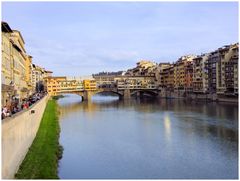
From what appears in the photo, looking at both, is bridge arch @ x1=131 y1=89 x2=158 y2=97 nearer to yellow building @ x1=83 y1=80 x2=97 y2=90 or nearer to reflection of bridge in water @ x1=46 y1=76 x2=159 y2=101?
reflection of bridge in water @ x1=46 y1=76 x2=159 y2=101

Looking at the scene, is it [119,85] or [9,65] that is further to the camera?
[119,85]

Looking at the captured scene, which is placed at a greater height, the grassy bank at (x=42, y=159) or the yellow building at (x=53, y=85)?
the yellow building at (x=53, y=85)

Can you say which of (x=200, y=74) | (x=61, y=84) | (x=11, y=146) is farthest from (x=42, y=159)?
A: (x=61, y=84)

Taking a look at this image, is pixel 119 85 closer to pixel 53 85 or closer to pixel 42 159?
pixel 53 85

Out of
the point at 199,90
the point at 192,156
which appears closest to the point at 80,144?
the point at 192,156

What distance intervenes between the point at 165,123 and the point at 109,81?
Result: 58.7 m

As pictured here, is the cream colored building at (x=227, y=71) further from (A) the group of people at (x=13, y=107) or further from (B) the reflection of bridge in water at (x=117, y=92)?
(A) the group of people at (x=13, y=107)

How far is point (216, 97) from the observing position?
156 ft

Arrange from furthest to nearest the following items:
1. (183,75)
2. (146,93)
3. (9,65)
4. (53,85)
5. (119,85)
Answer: (119,85) < (146,93) < (53,85) < (183,75) < (9,65)

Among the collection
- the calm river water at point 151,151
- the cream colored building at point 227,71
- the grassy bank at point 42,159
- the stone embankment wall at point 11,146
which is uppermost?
the cream colored building at point 227,71

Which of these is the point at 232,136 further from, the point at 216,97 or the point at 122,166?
the point at 216,97

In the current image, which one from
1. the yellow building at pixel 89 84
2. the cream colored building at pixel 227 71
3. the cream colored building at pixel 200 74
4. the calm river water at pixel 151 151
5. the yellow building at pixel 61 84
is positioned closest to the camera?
the calm river water at pixel 151 151

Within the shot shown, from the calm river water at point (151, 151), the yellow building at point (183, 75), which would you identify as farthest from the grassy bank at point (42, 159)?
the yellow building at point (183, 75)

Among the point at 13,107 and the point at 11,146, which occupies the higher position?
the point at 13,107
